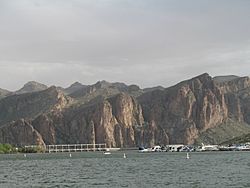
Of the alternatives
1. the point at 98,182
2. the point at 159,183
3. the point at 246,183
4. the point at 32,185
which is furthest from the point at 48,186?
the point at 246,183

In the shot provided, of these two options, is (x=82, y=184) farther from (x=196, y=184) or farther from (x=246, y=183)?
(x=246, y=183)

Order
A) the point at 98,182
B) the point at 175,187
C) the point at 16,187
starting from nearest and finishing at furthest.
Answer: the point at 175,187
the point at 16,187
the point at 98,182

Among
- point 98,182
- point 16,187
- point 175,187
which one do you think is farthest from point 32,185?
point 175,187

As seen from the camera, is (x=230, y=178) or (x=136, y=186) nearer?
(x=136, y=186)

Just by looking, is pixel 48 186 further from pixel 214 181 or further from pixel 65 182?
pixel 214 181

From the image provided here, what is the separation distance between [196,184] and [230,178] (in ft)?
44.7

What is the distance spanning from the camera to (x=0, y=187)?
289ft

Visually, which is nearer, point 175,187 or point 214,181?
point 175,187

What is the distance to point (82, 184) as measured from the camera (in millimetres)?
91438

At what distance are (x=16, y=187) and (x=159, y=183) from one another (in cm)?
2279

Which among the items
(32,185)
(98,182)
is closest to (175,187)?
(98,182)

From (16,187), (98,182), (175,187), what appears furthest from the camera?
(98,182)

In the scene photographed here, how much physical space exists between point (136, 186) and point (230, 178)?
19.9m

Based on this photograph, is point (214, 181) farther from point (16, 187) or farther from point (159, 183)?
point (16, 187)
